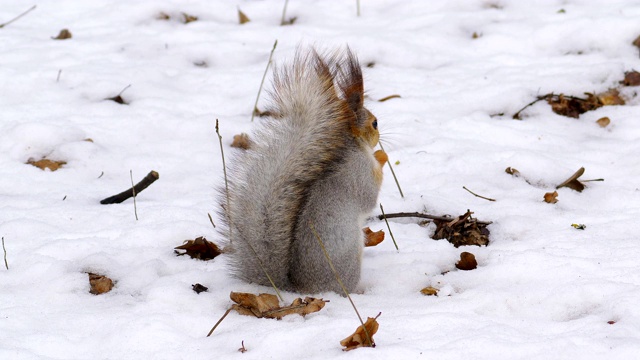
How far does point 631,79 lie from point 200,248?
9.41 feet

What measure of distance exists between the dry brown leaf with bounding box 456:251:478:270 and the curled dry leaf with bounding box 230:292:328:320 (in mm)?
640

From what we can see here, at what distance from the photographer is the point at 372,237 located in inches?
122

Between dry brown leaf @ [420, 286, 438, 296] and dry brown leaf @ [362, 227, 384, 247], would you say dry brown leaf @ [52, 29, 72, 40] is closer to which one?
dry brown leaf @ [362, 227, 384, 247]

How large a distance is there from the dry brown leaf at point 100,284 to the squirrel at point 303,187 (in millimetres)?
439

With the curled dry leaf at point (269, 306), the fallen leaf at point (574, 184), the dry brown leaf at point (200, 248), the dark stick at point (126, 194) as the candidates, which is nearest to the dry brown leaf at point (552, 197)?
the fallen leaf at point (574, 184)

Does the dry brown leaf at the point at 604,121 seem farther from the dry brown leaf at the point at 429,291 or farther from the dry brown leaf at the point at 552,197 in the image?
the dry brown leaf at the point at 429,291

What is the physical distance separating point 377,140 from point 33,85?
8.59 ft

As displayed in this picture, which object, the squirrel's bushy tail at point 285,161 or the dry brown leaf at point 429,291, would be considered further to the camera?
the dry brown leaf at point 429,291

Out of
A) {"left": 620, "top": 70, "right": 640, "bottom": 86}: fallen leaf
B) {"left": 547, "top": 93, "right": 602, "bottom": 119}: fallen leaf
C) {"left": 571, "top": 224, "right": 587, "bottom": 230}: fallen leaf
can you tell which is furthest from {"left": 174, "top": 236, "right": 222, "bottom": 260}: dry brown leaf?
{"left": 620, "top": 70, "right": 640, "bottom": 86}: fallen leaf

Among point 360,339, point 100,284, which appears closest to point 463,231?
point 360,339

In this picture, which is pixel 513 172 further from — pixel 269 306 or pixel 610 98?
pixel 269 306

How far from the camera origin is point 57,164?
12.3ft

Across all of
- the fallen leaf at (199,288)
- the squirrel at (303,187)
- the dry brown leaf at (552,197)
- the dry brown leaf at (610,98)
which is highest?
the squirrel at (303,187)

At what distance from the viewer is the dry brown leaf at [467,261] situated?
2.84 m
